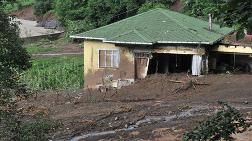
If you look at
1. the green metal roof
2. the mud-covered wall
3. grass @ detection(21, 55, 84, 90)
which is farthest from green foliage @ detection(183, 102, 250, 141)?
grass @ detection(21, 55, 84, 90)

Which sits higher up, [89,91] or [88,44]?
[88,44]

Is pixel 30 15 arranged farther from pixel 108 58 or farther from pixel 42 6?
pixel 108 58

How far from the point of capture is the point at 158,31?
2628 cm

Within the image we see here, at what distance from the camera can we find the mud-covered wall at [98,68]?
26016 millimetres

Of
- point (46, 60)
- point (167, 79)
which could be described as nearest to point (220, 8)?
point (167, 79)

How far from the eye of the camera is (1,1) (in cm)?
1145

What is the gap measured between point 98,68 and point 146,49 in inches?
120

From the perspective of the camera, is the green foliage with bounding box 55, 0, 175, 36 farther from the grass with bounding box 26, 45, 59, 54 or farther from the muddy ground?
the muddy ground

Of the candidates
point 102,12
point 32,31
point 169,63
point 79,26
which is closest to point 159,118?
point 169,63

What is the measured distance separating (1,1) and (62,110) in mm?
11726

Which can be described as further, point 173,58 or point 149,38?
point 173,58

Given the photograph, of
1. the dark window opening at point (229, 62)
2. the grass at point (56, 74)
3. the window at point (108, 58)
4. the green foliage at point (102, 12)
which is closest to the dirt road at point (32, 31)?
the green foliage at point (102, 12)

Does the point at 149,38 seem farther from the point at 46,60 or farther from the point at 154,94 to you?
the point at 46,60

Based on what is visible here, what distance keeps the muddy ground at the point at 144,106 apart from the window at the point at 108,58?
64.6 inches
